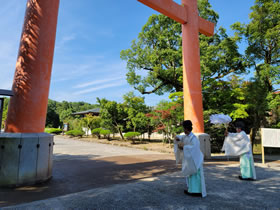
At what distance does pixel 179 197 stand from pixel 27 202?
268cm

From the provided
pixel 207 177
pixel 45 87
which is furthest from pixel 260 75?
pixel 45 87

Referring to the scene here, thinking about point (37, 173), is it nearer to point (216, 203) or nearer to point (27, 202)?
point (27, 202)

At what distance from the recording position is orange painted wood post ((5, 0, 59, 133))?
414 centimetres

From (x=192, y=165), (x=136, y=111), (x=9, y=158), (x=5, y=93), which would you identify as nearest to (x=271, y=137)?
(x=192, y=165)

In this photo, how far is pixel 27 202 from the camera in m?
2.95

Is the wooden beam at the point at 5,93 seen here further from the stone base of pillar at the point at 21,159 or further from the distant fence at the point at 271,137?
the distant fence at the point at 271,137

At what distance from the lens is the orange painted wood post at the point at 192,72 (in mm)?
8359

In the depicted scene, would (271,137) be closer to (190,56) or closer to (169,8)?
(190,56)

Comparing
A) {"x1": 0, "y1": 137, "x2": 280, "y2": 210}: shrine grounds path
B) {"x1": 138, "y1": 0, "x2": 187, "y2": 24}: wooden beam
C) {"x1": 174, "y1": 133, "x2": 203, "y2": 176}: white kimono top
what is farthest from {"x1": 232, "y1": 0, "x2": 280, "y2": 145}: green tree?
{"x1": 174, "y1": 133, "x2": 203, "y2": 176}: white kimono top

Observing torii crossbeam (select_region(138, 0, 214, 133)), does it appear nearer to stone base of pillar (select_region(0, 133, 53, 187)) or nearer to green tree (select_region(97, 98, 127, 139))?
stone base of pillar (select_region(0, 133, 53, 187))

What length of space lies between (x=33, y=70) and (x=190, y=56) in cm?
699

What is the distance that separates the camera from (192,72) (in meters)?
8.62

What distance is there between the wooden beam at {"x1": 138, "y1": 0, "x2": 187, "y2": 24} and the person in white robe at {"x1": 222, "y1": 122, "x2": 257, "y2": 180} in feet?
19.9

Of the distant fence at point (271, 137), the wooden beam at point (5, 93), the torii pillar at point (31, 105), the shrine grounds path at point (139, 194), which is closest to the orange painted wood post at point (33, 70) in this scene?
the torii pillar at point (31, 105)
